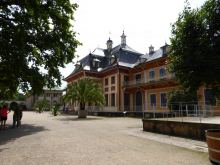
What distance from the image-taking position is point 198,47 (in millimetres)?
9906

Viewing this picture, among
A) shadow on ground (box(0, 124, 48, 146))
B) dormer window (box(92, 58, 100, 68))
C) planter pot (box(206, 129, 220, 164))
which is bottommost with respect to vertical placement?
shadow on ground (box(0, 124, 48, 146))

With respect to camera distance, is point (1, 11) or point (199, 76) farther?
point (1, 11)

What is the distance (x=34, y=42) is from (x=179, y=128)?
1330cm

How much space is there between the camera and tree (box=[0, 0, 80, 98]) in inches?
700

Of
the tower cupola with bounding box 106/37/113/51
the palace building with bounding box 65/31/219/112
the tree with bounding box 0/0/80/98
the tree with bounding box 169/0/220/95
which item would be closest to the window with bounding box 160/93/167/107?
the palace building with bounding box 65/31/219/112

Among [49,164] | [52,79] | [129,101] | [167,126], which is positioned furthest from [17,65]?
[129,101]

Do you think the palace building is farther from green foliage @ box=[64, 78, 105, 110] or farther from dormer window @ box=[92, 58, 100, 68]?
green foliage @ box=[64, 78, 105, 110]

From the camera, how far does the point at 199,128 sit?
11328mm

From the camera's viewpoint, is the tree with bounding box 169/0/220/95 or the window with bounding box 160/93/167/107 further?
the window with bounding box 160/93/167/107

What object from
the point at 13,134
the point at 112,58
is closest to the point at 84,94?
the point at 112,58

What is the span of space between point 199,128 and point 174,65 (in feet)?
10.3

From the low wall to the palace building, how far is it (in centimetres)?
1575

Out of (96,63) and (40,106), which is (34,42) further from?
(40,106)

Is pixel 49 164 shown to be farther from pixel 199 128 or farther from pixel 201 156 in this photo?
pixel 199 128
